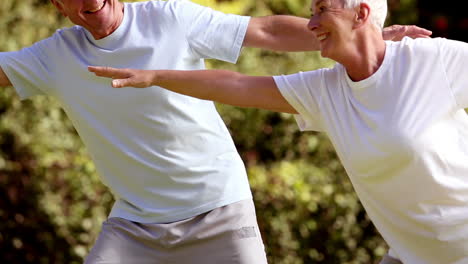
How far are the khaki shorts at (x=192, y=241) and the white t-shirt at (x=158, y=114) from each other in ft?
0.14

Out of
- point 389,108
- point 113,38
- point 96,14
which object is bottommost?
point 113,38

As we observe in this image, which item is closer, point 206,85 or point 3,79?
point 206,85

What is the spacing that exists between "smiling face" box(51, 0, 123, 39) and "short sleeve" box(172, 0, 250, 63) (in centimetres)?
28

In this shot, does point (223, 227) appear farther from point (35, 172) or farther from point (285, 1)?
point (285, 1)

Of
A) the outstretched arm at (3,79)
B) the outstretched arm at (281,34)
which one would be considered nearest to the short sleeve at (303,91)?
the outstretched arm at (281,34)

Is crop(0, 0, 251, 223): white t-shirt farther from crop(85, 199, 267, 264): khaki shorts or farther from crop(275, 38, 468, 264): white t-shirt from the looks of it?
crop(275, 38, 468, 264): white t-shirt

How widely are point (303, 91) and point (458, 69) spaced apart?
0.60 m

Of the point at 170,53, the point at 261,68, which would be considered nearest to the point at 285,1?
the point at 261,68

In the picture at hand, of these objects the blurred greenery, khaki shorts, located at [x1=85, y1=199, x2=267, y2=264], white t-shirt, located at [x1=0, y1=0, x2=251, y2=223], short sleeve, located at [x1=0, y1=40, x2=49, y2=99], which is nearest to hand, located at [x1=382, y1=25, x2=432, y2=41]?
white t-shirt, located at [x1=0, y1=0, x2=251, y2=223]

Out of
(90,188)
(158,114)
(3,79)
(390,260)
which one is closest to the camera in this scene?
(390,260)

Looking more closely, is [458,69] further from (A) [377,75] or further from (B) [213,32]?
(B) [213,32]

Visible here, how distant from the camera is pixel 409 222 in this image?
158 inches

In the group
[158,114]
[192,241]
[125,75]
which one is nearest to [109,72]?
[125,75]

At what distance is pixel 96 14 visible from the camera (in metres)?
4.71
